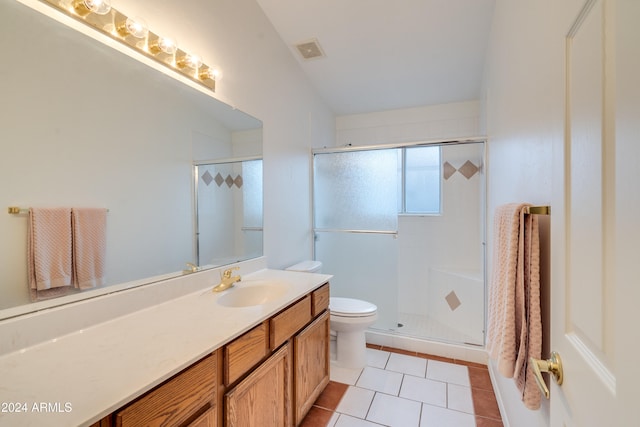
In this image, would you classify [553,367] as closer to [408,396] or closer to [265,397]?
[265,397]

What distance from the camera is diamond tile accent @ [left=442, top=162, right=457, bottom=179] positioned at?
307 centimetres

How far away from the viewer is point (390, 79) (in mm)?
2678

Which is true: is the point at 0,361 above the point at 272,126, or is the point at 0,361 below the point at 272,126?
below

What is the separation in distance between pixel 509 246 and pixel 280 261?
5.52ft

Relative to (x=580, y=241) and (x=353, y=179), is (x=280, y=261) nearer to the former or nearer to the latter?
(x=353, y=179)

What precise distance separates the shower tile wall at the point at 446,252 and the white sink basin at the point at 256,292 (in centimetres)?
172

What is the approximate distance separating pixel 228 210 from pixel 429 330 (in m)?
2.26

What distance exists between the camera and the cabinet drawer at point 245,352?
101cm

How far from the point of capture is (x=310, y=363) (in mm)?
1646

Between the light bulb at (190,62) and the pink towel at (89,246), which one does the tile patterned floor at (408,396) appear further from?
the light bulb at (190,62)

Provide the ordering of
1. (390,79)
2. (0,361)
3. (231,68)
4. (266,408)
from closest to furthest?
1. (0,361)
2. (266,408)
3. (231,68)
4. (390,79)

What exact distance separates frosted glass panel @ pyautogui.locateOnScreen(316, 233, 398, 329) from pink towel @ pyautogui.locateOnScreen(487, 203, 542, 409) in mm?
1699

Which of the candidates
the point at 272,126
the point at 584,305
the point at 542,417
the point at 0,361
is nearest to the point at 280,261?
the point at 272,126

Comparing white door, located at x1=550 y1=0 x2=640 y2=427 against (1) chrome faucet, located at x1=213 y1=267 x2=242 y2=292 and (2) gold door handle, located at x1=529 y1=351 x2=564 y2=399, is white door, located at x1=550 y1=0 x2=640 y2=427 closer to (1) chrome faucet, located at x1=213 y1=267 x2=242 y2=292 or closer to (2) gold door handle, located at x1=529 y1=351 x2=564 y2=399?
(2) gold door handle, located at x1=529 y1=351 x2=564 y2=399
